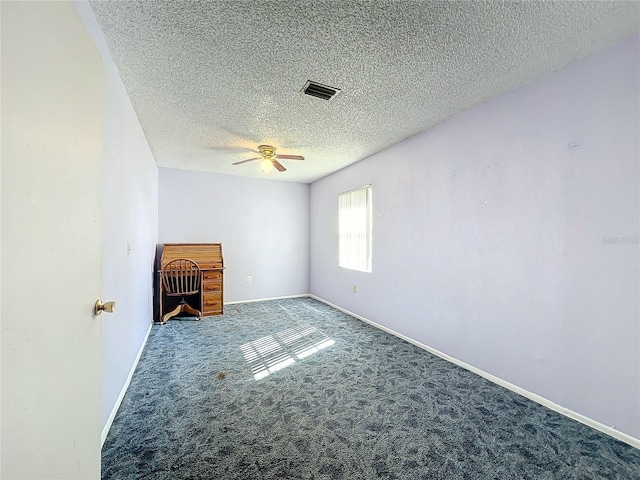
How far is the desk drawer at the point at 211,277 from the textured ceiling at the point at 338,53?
85.1 inches

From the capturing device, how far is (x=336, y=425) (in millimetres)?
1753

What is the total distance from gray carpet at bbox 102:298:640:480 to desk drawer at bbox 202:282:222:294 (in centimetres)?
139

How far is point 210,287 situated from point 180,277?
17.9 inches

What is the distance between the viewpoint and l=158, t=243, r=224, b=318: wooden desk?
4152 mm

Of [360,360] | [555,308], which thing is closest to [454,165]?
[555,308]

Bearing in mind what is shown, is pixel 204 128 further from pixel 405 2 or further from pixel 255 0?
pixel 405 2

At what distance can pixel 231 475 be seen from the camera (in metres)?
1.38

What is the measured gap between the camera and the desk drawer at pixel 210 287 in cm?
418

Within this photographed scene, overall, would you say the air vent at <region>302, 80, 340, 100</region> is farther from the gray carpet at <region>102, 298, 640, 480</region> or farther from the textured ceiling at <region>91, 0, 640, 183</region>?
the gray carpet at <region>102, 298, 640, 480</region>

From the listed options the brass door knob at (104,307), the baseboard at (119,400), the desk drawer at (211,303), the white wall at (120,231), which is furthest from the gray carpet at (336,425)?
the desk drawer at (211,303)

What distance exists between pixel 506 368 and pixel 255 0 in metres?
2.98

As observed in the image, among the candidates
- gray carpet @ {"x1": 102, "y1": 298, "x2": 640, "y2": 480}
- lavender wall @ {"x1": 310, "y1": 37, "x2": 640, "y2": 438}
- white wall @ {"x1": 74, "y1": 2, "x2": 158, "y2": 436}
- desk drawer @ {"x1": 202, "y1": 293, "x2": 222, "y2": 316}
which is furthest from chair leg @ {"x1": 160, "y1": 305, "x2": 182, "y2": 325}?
lavender wall @ {"x1": 310, "y1": 37, "x2": 640, "y2": 438}

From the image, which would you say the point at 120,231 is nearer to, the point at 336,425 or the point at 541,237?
the point at 336,425

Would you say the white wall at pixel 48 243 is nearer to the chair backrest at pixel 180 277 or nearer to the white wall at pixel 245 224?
the chair backrest at pixel 180 277
